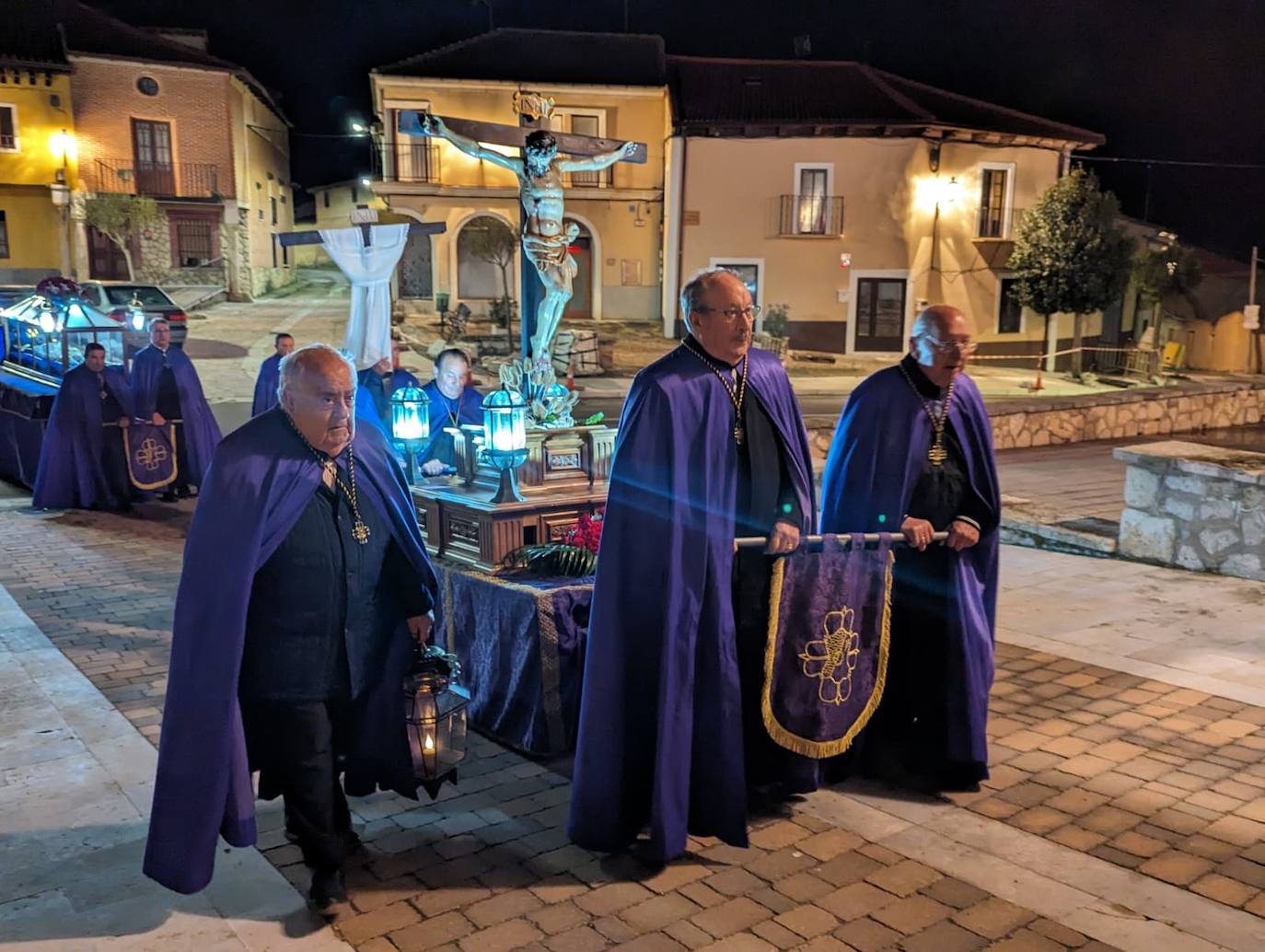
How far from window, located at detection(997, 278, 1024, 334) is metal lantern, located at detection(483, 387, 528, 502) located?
2719 cm

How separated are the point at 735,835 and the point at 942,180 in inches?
1089

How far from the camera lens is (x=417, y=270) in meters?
31.5

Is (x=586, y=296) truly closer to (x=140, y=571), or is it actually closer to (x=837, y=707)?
(x=140, y=571)

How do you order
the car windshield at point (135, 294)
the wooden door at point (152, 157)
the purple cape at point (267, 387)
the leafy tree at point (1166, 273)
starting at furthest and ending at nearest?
the wooden door at point (152, 157) < the leafy tree at point (1166, 273) < the car windshield at point (135, 294) < the purple cape at point (267, 387)

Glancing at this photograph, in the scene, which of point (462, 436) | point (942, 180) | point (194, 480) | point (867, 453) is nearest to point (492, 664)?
point (462, 436)

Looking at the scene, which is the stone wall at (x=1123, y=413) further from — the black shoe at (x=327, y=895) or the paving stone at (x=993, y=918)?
the black shoe at (x=327, y=895)

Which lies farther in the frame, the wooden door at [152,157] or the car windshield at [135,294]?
the wooden door at [152,157]

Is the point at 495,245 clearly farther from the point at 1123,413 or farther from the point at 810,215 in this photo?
the point at 1123,413

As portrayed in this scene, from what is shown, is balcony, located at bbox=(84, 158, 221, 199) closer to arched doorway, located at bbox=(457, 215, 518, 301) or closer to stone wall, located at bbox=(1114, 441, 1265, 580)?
arched doorway, located at bbox=(457, 215, 518, 301)

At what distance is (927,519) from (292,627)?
9.17ft

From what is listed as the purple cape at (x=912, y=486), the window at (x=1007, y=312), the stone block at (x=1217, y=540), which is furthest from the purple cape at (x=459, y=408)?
the window at (x=1007, y=312)

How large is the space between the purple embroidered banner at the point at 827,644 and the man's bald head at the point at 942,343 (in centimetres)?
84

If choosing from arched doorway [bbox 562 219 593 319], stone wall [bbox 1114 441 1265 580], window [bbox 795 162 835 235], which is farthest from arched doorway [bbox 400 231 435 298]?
stone wall [bbox 1114 441 1265 580]

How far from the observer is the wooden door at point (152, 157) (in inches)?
1310
